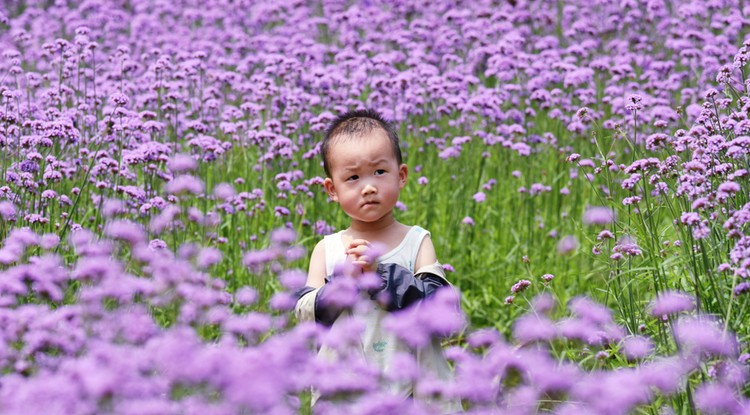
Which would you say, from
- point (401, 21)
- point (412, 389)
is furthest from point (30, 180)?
point (401, 21)

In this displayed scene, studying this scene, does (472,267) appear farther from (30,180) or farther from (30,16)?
(30,16)

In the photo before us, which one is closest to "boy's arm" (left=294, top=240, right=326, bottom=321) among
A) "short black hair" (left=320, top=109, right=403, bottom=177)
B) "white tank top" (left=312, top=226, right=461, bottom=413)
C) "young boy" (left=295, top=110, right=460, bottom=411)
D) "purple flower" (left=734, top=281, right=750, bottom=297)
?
"young boy" (left=295, top=110, right=460, bottom=411)

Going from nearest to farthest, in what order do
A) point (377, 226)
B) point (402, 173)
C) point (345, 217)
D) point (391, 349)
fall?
point (391, 349) → point (377, 226) → point (402, 173) → point (345, 217)

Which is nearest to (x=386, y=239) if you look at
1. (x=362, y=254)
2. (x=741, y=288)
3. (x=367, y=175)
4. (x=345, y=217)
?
(x=367, y=175)

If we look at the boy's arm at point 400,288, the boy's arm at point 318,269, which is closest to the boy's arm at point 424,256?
the boy's arm at point 400,288

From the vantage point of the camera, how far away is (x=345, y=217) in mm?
6031

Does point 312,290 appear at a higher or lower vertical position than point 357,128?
lower

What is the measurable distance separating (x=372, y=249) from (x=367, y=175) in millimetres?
423

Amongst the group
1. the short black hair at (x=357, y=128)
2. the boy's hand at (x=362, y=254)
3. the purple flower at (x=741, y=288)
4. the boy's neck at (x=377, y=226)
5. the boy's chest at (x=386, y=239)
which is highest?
the short black hair at (x=357, y=128)

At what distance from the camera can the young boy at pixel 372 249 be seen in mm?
3389

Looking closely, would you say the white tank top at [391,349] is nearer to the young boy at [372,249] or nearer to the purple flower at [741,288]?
the young boy at [372,249]

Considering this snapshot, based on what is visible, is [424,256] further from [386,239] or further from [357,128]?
[357,128]

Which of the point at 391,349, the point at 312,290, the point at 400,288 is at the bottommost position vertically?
the point at 391,349

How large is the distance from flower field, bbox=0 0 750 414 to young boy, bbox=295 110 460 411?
11 cm
